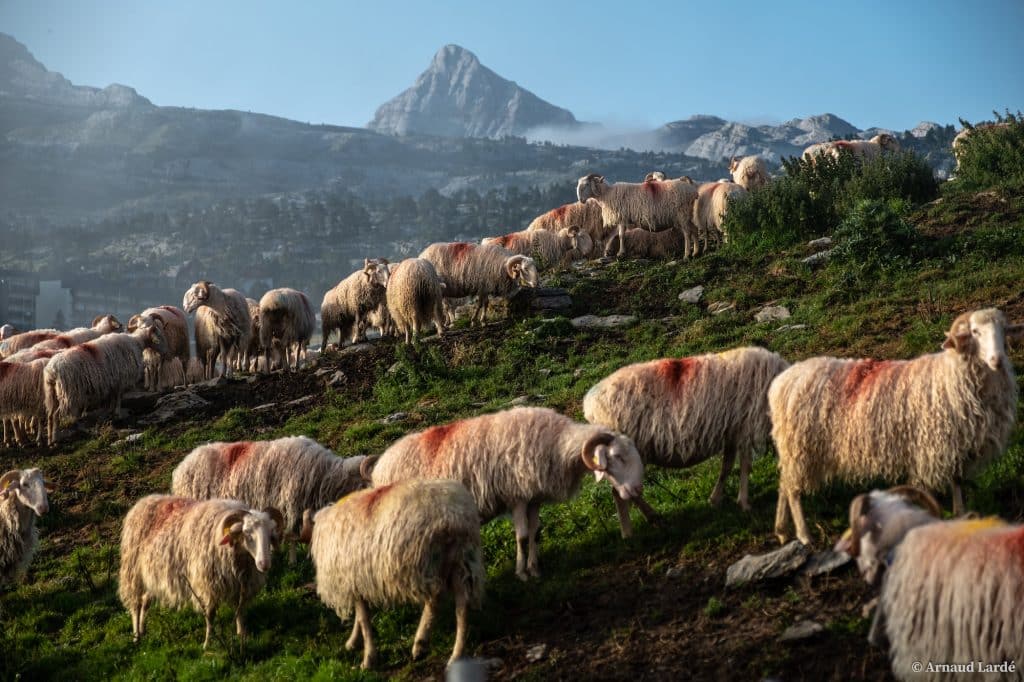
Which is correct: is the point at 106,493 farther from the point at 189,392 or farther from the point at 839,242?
the point at 839,242

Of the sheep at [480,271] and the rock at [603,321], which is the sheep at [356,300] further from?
the rock at [603,321]

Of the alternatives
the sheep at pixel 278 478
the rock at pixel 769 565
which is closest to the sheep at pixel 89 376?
the sheep at pixel 278 478

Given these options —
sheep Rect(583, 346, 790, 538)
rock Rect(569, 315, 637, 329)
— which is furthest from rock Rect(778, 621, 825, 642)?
rock Rect(569, 315, 637, 329)

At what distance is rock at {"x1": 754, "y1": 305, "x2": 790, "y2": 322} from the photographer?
14.6 metres

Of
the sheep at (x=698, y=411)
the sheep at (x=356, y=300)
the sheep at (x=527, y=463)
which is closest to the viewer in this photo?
the sheep at (x=527, y=463)

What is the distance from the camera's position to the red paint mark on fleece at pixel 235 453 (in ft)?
32.7

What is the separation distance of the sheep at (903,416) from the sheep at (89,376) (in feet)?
42.3

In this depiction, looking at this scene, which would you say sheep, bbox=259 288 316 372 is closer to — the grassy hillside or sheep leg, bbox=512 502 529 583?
the grassy hillside

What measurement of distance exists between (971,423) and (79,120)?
187635mm

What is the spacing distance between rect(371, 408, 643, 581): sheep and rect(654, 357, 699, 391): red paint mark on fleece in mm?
790

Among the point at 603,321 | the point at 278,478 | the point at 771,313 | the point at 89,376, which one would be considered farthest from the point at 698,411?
the point at 89,376

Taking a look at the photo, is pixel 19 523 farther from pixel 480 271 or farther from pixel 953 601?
pixel 480 271

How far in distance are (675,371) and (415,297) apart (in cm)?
1016

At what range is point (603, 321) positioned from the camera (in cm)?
1683
